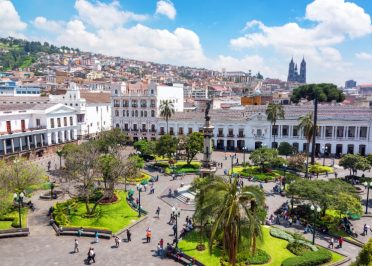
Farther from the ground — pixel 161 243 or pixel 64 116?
pixel 64 116

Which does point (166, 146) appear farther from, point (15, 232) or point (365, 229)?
point (365, 229)

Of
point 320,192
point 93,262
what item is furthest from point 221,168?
point 93,262

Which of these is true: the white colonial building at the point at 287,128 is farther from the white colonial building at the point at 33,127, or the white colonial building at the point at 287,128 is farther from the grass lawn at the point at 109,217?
the grass lawn at the point at 109,217

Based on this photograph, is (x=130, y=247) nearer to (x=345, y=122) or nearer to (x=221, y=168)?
(x=221, y=168)

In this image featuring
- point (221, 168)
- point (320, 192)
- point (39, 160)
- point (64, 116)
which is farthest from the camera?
point (64, 116)

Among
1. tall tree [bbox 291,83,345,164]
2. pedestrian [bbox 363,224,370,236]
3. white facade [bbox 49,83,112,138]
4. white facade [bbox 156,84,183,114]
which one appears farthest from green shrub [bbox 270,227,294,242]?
tall tree [bbox 291,83,345,164]

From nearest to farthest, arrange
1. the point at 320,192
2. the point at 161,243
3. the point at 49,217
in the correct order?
the point at 161,243 < the point at 320,192 < the point at 49,217

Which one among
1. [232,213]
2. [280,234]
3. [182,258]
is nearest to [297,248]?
[280,234]
